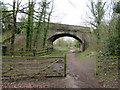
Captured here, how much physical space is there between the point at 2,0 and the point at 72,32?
43.5 feet

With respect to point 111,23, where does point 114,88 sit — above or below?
below

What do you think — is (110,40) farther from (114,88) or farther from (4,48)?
(4,48)

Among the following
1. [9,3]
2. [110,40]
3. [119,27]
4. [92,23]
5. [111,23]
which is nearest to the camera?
[119,27]

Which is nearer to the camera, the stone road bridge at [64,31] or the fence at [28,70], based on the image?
the fence at [28,70]

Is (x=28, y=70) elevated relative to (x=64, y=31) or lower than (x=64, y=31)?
lower

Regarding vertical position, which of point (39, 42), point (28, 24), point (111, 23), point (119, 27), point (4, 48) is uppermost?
point (28, 24)

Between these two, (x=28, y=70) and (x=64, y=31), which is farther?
(x=64, y=31)

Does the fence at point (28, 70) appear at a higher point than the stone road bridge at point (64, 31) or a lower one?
lower

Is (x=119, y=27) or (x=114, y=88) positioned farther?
(x=119, y=27)

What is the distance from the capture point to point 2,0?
6957 millimetres

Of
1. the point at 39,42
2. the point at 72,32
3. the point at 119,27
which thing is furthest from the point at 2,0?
the point at 72,32

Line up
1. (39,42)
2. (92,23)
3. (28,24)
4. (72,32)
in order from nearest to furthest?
(28,24) → (92,23) → (39,42) → (72,32)

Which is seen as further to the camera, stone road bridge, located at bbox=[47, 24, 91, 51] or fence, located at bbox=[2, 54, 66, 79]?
stone road bridge, located at bbox=[47, 24, 91, 51]

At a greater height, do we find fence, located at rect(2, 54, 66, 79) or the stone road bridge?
the stone road bridge
